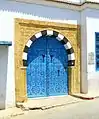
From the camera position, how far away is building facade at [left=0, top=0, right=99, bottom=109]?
1056 cm

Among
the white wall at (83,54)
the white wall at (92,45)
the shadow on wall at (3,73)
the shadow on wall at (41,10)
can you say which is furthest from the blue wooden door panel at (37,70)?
the white wall at (92,45)

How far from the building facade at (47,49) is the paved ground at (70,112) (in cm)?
123

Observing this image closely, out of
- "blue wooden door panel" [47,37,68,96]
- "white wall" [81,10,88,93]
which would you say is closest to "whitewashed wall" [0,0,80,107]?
"blue wooden door panel" [47,37,68,96]

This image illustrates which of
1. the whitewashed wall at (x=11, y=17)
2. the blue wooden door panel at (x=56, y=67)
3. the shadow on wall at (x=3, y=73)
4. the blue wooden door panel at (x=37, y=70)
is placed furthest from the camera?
the blue wooden door panel at (x=56, y=67)

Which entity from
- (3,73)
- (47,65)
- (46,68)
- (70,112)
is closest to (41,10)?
(47,65)

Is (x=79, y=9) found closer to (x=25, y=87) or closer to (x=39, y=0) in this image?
(x=39, y=0)

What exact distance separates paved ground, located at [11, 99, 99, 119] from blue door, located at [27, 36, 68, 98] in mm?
1331

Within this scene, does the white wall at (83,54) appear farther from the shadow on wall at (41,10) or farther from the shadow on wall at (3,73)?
the shadow on wall at (3,73)

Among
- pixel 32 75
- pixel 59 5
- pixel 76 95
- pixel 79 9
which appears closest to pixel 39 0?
pixel 59 5

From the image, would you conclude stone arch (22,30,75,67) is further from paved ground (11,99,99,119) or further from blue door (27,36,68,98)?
paved ground (11,99,99,119)

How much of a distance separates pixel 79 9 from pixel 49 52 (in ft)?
6.81

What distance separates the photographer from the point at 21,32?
11.0 m

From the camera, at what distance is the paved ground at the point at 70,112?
917 centimetres

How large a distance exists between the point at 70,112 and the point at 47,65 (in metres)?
2.50
